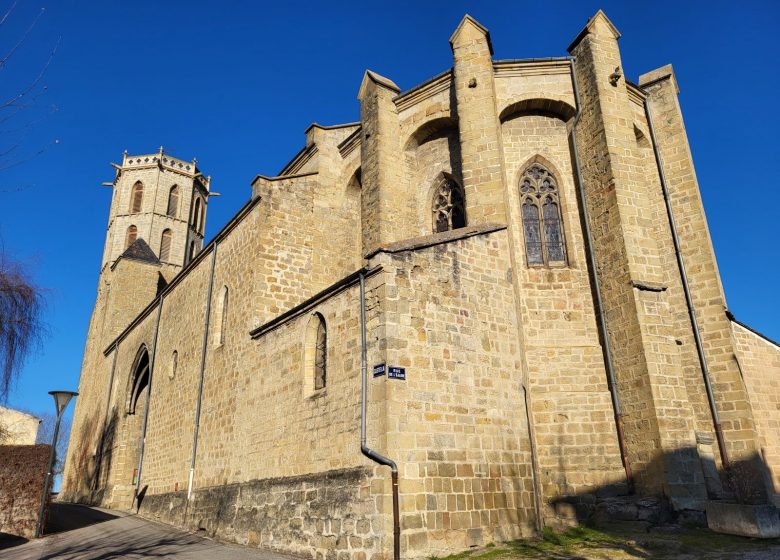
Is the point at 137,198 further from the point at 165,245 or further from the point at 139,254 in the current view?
the point at 139,254

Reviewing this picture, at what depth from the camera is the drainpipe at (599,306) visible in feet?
31.3

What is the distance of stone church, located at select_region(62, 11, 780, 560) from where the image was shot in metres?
→ 8.20

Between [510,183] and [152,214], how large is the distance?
3053 centimetres

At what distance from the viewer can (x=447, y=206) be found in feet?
42.2

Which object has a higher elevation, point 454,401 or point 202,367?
point 202,367

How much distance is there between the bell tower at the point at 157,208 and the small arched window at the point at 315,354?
90.2ft

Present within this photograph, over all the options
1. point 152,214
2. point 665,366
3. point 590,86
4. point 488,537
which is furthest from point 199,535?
point 152,214

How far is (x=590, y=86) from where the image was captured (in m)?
11.7

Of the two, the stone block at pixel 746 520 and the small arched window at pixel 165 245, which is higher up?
the small arched window at pixel 165 245

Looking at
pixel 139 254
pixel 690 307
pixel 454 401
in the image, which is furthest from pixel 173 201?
pixel 454 401

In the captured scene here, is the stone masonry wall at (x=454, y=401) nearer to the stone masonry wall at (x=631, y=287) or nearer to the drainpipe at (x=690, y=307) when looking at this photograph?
the stone masonry wall at (x=631, y=287)

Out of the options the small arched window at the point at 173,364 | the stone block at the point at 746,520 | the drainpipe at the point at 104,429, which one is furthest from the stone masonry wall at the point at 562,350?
the drainpipe at the point at 104,429

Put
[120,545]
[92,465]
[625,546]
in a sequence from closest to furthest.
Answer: [625,546] → [120,545] → [92,465]

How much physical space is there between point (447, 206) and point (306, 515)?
714 cm
